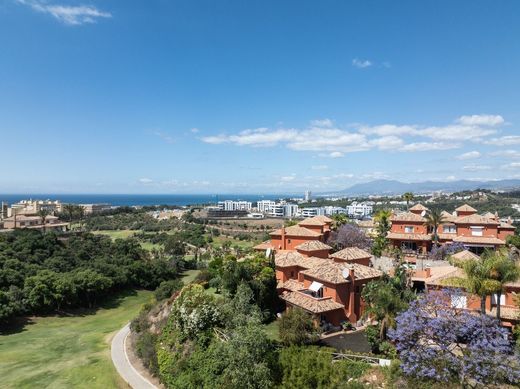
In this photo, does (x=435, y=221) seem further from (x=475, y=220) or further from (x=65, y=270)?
(x=65, y=270)

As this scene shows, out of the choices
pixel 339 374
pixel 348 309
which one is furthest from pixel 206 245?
pixel 339 374

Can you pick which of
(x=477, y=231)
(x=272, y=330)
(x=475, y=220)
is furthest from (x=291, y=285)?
(x=475, y=220)

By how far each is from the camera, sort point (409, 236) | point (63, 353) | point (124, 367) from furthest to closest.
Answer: point (409, 236), point (63, 353), point (124, 367)

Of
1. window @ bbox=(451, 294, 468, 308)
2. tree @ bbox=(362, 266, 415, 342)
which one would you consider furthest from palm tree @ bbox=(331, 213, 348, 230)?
window @ bbox=(451, 294, 468, 308)

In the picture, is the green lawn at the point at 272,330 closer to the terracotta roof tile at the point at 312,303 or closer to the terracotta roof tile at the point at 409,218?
the terracotta roof tile at the point at 312,303

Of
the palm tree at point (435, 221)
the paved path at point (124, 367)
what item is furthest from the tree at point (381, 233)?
the paved path at point (124, 367)

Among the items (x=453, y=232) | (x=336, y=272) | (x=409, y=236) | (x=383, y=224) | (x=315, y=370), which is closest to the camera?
(x=315, y=370)
